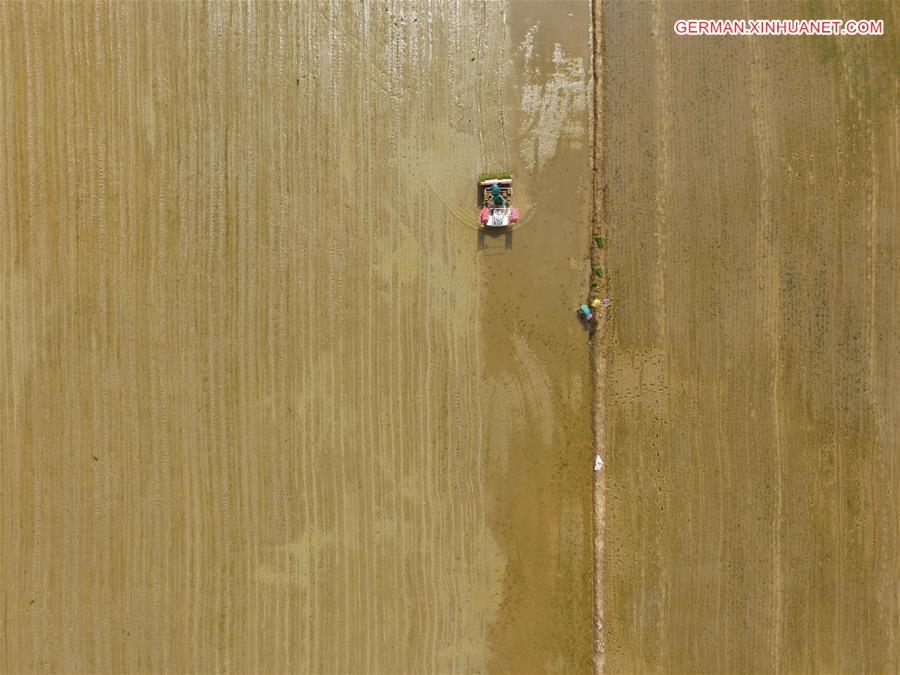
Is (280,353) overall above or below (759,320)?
below

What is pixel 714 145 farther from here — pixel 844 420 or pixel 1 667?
pixel 1 667

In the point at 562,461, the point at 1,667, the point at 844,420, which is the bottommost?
the point at 1,667

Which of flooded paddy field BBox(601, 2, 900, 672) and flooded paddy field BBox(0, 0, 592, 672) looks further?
flooded paddy field BBox(601, 2, 900, 672)

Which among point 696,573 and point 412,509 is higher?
point 412,509

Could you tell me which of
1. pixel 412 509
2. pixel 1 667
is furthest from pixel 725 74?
pixel 1 667
